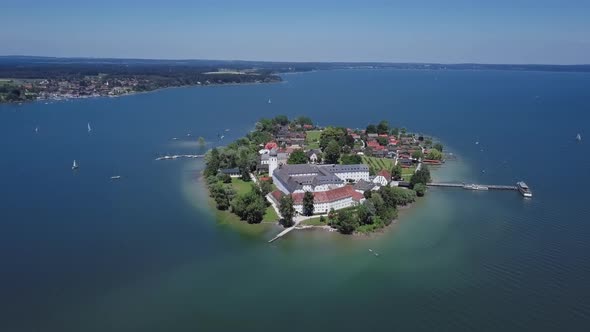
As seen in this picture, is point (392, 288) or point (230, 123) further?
point (230, 123)

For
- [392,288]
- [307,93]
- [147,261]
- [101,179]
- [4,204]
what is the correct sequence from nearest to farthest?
[392,288] < [147,261] < [4,204] < [101,179] < [307,93]

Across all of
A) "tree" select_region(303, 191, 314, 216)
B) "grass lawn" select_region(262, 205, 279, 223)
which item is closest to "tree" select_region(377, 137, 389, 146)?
"tree" select_region(303, 191, 314, 216)

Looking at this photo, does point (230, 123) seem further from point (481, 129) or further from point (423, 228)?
point (423, 228)

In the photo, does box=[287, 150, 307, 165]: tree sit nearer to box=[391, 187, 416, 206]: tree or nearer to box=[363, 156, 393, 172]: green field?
box=[363, 156, 393, 172]: green field

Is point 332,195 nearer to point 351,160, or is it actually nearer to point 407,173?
point 351,160

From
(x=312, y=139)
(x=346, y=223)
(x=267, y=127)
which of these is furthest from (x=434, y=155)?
(x=267, y=127)

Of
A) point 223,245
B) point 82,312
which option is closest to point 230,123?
point 223,245

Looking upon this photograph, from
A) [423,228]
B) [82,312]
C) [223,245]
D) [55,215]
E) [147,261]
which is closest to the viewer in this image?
[82,312]
